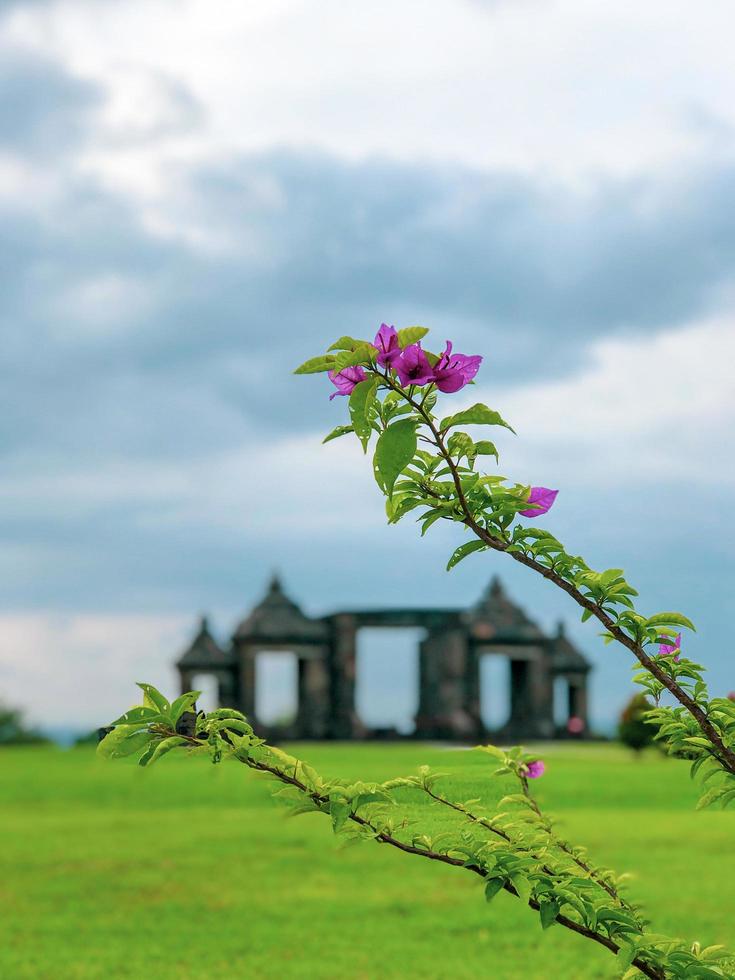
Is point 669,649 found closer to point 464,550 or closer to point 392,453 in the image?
point 464,550

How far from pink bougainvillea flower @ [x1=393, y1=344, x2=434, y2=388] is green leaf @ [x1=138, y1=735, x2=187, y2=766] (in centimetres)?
108

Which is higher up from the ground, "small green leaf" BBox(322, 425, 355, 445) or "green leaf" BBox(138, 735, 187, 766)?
"small green leaf" BBox(322, 425, 355, 445)

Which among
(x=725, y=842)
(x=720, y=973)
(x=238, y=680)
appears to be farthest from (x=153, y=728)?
(x=238, y=680)

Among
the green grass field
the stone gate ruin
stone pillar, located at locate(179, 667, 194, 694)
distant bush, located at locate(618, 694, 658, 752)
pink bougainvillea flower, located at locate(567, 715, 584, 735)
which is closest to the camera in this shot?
the green grass field

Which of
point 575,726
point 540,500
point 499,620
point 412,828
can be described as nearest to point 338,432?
point 540,500

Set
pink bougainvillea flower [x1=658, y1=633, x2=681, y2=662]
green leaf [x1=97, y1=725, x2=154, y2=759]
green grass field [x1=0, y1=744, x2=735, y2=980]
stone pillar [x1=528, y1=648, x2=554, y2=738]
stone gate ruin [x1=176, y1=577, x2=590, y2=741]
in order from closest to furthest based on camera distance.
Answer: green leaf [x1=97, y1=725, x2=154, y2=759] < pink bougainvillea flower [x1=658, y1=633, x2=681, y2=662] < green grass field [x1=0, y1=744, x2=735, y2=980] < stone gate ruin [x1=176, y1=577, x2=590, y2=741] < stone pillar [x1=528, y1=648, x2=554, y2=738]

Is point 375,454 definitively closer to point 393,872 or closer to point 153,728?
point 153,728

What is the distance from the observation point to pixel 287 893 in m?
9.52

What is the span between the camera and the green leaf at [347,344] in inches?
105

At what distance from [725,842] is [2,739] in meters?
29.3

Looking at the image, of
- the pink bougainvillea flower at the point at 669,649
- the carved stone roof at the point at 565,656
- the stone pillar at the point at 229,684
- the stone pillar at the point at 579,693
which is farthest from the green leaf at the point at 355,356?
the stone pillar at the point at 579,693

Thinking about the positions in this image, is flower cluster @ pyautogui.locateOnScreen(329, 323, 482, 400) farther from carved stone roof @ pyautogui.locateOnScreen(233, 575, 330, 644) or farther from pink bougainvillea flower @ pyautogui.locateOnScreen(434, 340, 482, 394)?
carved stone roof @ pyautogui.locateOnScreen(233, 575, 330, 644)

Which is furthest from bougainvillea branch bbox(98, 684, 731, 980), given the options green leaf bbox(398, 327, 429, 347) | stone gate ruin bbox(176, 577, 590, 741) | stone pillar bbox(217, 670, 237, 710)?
stone pillar bbox(217, 670, 237, 710)

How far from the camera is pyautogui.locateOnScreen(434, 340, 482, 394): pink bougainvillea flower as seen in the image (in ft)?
8.98
